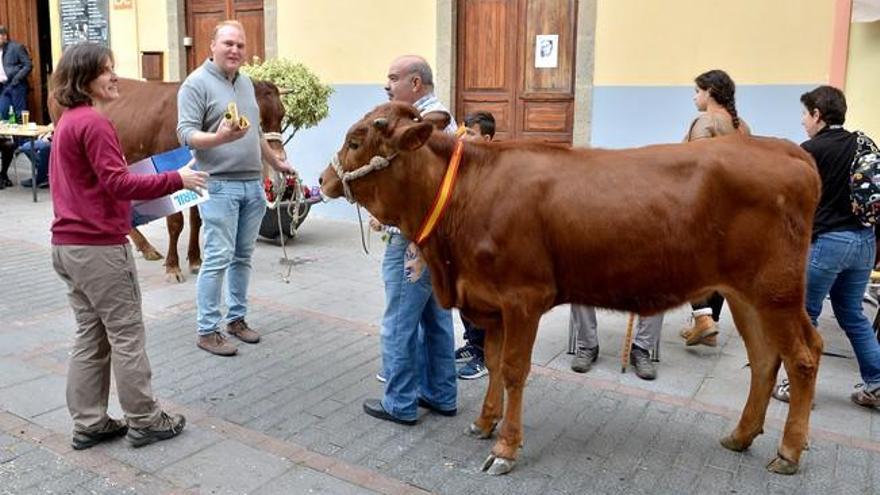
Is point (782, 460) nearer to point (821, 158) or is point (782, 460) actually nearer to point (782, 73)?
point (821, 158)

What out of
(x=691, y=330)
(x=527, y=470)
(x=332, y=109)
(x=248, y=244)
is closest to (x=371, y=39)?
(x=332, y=109)

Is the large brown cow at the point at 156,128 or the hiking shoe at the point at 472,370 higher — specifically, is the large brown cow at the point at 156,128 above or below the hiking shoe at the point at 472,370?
above

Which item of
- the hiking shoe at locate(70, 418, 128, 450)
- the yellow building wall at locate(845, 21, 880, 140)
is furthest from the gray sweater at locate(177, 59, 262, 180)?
the yellow building wall at locate(845, 21, 880, 140)

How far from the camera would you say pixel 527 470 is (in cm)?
383

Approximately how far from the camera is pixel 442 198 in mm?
3719

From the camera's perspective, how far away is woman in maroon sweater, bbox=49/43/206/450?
11.8ft

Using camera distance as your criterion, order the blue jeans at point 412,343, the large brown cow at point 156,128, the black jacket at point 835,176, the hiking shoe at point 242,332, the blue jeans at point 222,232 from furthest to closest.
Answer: the large brown cow at point 156,128 → the hiking shoe at point 242,332 → the blue jeans at point 222,232 → the black jacket at point 835,176 → the blue jeans at point 412,343

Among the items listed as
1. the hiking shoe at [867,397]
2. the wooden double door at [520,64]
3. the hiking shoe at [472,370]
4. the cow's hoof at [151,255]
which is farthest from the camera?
the wooden double door at [520,64]

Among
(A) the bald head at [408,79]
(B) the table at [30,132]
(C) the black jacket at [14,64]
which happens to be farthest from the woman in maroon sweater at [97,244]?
(C) the black jacket at [14,64]

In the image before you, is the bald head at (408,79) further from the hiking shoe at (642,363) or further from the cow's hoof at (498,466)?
the hiking shoe at (642,363)

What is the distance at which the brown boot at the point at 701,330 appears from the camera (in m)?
5.68

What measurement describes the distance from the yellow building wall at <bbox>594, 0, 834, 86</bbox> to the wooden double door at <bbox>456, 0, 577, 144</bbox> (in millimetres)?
597

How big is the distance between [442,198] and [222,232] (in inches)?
83.3

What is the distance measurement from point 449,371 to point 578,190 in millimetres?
1372
